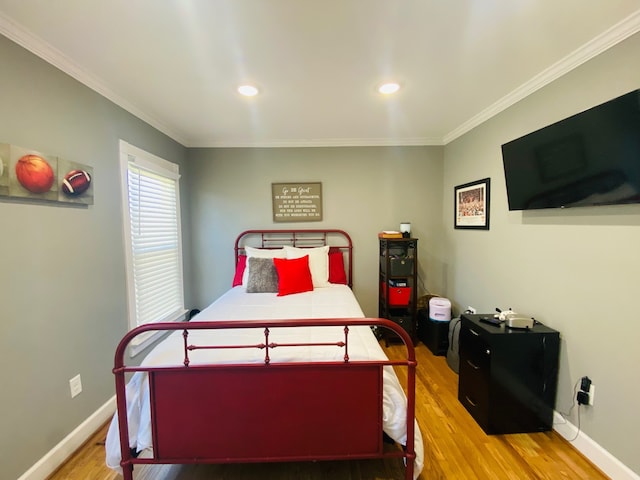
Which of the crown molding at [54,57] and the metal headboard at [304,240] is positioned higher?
the crown molding at [54,57]

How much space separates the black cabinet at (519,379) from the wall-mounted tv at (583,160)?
91 centimetres

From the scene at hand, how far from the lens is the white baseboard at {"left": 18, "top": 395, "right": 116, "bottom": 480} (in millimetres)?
1495

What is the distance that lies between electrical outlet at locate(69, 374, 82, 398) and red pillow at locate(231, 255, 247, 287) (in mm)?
1578

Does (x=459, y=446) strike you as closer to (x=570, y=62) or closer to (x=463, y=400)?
(x=463, y=400)

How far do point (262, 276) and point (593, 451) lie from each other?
8.89 feet

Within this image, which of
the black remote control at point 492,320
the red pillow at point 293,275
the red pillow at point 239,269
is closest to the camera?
the black remote control at point 492,320

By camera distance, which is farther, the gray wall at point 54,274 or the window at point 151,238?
the window at point 151,238

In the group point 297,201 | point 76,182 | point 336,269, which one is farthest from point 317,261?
point 76,182

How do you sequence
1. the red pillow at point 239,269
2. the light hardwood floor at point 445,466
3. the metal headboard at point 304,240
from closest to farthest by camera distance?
Answer: the light hardwood floor at point 445,466 < the red pillow at point 239,269 < the metal headboard at point 304,240

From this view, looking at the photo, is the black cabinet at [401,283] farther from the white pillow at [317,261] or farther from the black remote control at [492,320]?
the black remote control at [492,320]

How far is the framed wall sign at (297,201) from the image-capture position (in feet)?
11.2

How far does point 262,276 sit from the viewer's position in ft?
9.53

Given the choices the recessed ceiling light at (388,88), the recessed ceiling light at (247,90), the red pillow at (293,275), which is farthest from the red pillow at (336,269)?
the recessed ceiling light at (247,90)

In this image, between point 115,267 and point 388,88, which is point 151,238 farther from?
point 388,88
